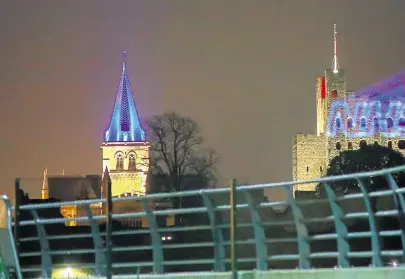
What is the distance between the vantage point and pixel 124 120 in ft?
534

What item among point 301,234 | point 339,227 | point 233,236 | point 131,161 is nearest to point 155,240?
point 301,234

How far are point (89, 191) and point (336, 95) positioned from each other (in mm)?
48570

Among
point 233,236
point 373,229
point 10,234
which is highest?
point 10,234

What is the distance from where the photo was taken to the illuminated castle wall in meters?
116

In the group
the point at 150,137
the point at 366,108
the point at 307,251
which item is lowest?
the point at 307,251

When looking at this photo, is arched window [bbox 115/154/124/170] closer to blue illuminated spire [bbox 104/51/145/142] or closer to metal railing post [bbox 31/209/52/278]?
blue illuminated spire [bbox 104/51/145/142]

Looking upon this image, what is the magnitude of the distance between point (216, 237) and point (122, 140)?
147538 millimetres

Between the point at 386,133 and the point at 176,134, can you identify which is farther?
the point at 386,133

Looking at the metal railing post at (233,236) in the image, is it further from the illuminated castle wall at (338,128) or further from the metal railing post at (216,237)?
the illuminated castle wall at (338,128)

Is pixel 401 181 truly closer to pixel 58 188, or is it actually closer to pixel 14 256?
pixel 14 256

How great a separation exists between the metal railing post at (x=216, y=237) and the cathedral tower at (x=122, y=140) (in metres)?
137

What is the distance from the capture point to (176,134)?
8719 centimetres

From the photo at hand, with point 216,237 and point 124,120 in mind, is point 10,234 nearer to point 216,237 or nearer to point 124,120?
point 216,237

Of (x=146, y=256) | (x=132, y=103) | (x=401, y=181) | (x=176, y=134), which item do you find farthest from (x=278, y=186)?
(x=132, y=103)
